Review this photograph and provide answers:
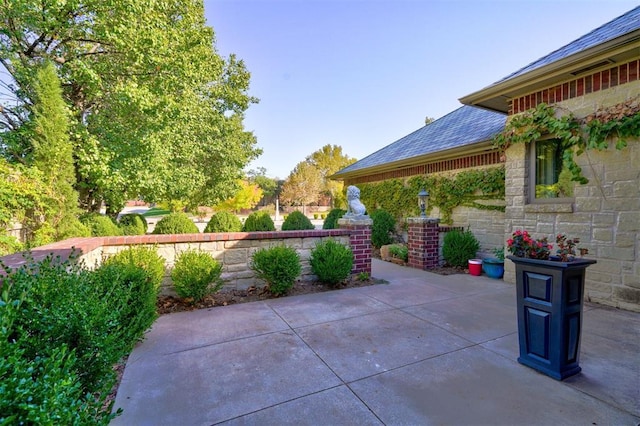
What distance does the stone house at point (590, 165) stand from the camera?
13.7 feet

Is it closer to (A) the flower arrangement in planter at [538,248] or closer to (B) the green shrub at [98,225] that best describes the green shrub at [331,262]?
(A) the flower arrangement in planter at [538,248]

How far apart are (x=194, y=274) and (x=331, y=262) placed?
2.15m

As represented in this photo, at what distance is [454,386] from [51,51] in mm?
10235

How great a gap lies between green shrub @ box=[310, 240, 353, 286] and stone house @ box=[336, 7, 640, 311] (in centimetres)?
320

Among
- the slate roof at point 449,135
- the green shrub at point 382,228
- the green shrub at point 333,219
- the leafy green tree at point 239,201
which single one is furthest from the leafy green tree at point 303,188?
the green shrub at point 382,228

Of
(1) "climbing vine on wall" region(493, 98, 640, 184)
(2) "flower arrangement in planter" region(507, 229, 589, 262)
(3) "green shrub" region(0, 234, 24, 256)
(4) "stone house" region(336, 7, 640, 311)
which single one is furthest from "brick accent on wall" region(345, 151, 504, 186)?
(3) "green shrub" region(0, 234, 24, 256)

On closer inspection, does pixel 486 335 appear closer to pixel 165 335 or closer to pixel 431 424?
pixel 431 424

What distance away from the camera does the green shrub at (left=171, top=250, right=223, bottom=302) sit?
4188mm

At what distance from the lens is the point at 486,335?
10.9ft

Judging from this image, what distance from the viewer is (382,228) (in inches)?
374

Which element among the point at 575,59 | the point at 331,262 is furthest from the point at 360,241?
the point at 575,59

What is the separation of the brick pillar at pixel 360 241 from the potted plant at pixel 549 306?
3278 mm

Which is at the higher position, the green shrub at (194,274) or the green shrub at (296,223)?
the green shrub at (296,223)

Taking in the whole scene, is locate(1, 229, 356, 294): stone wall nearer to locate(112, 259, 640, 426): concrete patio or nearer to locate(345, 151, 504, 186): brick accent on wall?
locate(112, 259, 640, 426): concrete patio
